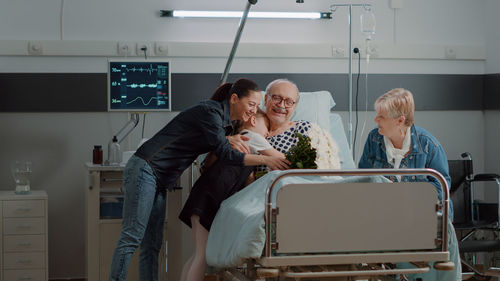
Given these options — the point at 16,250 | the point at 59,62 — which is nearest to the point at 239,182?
the point at 16,250

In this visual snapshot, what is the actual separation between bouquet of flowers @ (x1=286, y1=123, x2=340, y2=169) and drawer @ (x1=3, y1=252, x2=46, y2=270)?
6.26 ft

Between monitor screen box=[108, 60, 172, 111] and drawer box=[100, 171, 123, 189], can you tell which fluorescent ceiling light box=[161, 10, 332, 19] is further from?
drawer box=[100, 171, 123, 189]

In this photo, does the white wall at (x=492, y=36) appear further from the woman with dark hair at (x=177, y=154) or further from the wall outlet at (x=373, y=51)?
the woman with dark hair at (x=177, y=154)

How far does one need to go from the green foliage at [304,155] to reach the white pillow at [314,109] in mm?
958

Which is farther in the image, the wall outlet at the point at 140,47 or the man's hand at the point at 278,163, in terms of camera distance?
the wall outlet at the point at 140,47

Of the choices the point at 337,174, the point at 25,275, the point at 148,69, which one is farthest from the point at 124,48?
the point at 337,174

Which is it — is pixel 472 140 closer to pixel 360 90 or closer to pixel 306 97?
pixel 360 90

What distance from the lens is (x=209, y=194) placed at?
3.39 metres

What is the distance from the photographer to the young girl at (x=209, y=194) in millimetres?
3340

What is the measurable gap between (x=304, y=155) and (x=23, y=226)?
6.61ft

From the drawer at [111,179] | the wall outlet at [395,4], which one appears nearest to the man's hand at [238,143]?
the drawer at [111,179]

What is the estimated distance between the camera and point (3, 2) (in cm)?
466

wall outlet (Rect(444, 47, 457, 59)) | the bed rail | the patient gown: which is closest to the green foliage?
the patient gown

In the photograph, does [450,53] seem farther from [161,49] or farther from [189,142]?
[189,142]
